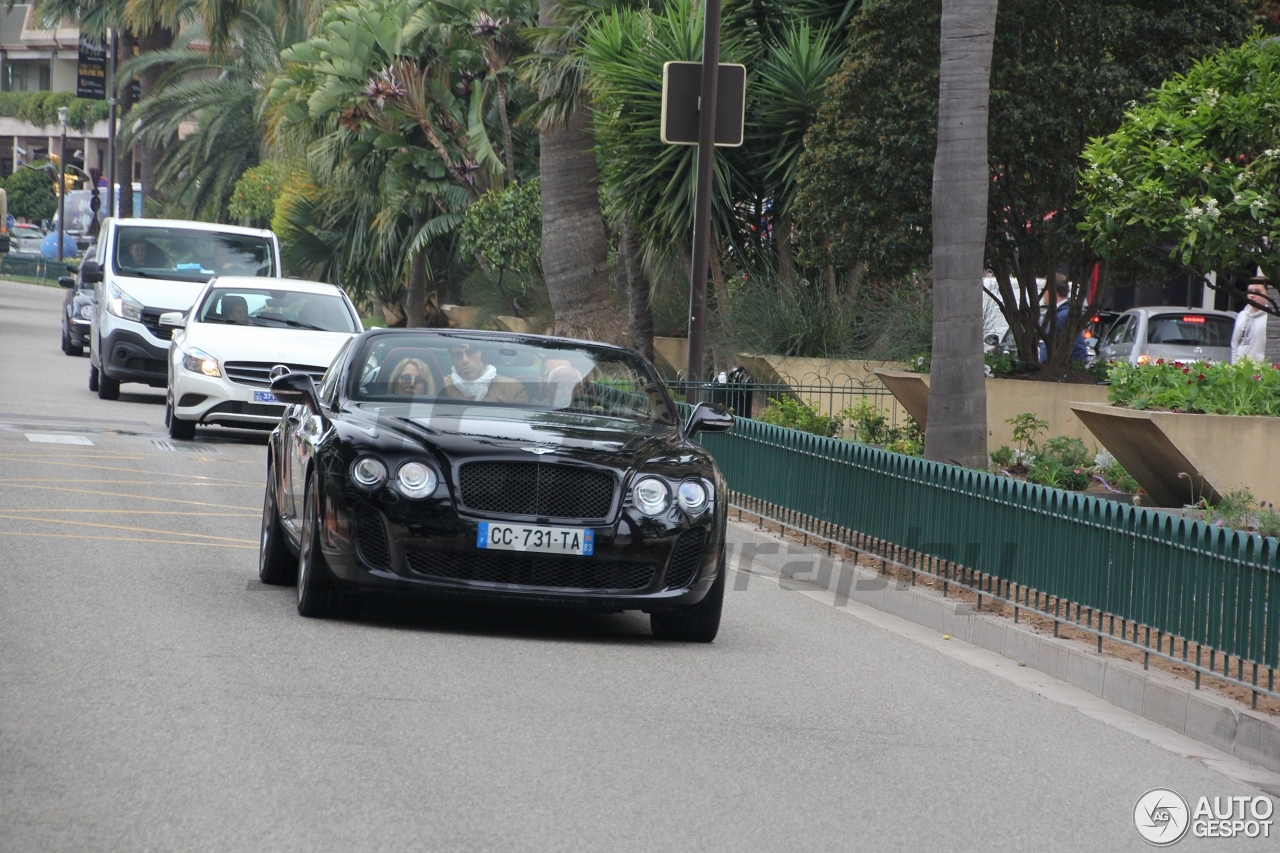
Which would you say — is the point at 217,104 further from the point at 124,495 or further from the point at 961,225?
the point at 961,225

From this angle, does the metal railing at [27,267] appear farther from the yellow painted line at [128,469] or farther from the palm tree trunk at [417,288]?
the yellow painted line at [128,469]

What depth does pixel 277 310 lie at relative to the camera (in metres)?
18.7

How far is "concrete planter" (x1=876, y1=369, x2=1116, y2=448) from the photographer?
17359mm

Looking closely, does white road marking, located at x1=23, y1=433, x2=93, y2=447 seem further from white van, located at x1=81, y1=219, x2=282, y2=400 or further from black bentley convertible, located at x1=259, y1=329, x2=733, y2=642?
black bentley convertible, located at x1=259, y1=329, x2=733, y2=642

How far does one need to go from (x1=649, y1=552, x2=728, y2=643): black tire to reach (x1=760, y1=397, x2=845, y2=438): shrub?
8.20 m

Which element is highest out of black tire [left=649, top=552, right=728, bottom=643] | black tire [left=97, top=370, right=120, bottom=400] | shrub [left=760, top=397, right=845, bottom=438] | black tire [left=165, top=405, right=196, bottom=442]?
shrub [left=760, top=397, right=845, bottom=438]

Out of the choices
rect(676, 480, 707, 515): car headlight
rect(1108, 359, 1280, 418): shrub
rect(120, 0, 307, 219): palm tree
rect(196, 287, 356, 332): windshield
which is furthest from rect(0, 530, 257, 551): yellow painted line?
rect(120, 0, 307, 219): palm tree

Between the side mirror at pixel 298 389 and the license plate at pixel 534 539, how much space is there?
1741 millimetres

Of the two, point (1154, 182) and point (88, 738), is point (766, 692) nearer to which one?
point (88, 738)

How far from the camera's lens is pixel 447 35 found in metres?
32.7

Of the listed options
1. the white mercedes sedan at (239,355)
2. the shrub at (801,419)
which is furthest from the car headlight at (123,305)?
the shrub at (801,419)

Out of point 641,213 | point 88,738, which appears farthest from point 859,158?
point 88,738

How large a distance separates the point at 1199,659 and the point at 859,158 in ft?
37.3

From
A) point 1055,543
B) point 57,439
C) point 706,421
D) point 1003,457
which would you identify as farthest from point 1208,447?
point 57,439
